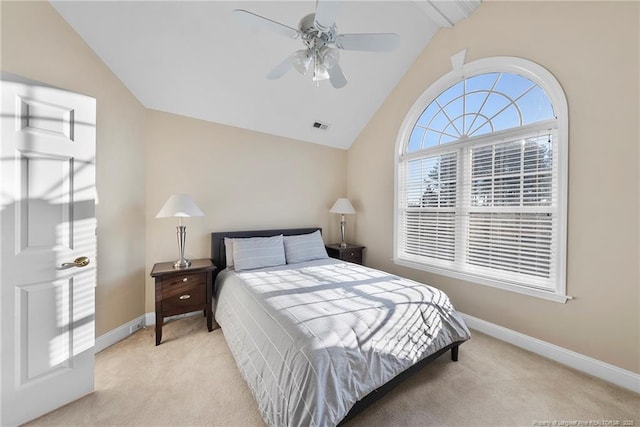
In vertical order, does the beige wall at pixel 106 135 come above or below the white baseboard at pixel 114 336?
above

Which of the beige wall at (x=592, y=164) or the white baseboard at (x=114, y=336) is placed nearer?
the beige wall at (x=592, y=164)

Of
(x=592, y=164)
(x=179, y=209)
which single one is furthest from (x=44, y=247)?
(x=592, y=164)

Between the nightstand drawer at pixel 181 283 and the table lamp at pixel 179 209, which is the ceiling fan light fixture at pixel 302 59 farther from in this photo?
the nightstand drawer at pixel 181 283

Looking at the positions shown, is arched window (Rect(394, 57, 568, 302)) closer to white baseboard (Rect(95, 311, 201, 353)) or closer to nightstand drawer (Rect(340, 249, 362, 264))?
nightstand drawer (Rect(340, 249, 362, 264))

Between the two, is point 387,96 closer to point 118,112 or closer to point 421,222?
point 421,222

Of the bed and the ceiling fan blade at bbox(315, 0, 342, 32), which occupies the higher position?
the ceiling fan blade at bbox(315, 0, 342, 32)

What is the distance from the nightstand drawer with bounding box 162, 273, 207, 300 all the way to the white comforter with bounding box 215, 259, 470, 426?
14.7 inches

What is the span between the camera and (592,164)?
1.99 meters

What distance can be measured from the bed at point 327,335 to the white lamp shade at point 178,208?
0.81m

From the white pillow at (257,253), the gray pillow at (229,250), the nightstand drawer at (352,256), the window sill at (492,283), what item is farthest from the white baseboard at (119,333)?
the window sill at (492,283)

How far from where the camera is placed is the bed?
4.10 feet

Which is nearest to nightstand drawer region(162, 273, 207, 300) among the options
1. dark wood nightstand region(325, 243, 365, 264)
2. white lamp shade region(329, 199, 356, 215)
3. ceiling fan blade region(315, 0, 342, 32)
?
dark wood nightstand region(325, 243, 365, 264)

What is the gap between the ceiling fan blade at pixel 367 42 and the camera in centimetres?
163

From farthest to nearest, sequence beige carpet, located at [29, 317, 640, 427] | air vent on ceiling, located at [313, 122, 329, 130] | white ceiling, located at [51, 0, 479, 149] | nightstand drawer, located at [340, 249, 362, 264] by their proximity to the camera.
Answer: nightstand drawer, located at [340, 249, 362, 264]
air vent on ceiling, located at [313, 122, 329, 130]
white ceiling, located at [51, 0, 479, 149]
beige carpet, located at [29, 317, 640, 427]
